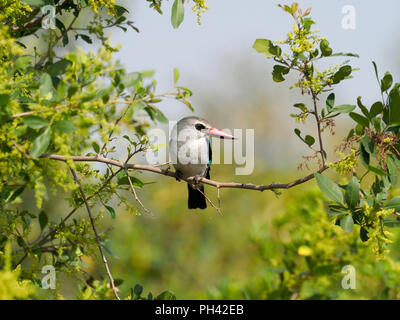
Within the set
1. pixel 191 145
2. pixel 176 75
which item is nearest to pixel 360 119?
pixel 176 75

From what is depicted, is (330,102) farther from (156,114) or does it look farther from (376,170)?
(156,114)

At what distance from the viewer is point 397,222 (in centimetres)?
253

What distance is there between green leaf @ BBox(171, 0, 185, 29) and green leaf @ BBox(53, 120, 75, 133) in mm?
964

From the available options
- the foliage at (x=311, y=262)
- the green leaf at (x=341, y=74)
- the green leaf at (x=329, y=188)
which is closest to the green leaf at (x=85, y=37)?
the green leaf at (x=341, y=74)

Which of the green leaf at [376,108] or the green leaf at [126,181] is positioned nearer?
the green leaf at [376,108]

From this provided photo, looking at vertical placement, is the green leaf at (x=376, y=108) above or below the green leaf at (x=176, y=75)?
below

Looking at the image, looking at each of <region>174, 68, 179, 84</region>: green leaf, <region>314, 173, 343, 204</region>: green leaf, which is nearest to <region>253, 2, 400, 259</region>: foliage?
<region>314, 173, 343, 204</region>: green leaf

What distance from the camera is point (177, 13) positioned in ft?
8.50

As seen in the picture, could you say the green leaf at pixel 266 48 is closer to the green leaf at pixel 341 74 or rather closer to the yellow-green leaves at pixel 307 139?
the green leaf at pixel 341 74

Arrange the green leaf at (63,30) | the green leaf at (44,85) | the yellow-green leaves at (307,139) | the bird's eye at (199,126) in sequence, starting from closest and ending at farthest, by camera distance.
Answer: the green leaf at (44,85) < the yellow-green leaves at (307,139) < the green leaf at (63,30) < the bird's eye at (199,126)

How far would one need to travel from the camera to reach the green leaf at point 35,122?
6.15 ft

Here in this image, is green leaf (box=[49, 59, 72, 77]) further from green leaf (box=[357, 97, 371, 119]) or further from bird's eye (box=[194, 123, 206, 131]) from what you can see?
bird's eye (box=[194, 123, 206, 131])

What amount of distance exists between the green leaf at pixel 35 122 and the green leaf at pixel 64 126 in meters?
0.05

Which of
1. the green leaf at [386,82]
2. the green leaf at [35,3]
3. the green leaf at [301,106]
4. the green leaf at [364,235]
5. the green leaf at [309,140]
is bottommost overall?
the green leaf at [364,235]
